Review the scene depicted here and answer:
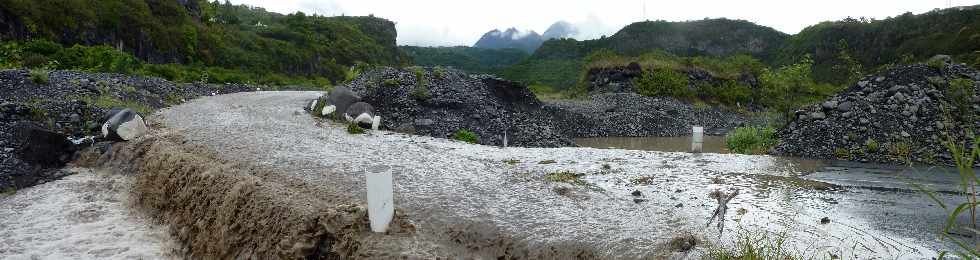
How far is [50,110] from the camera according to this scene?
13.4 m

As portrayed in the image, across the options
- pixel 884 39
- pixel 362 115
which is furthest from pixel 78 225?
pixel 884 39

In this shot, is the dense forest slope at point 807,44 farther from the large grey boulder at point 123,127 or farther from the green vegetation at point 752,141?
the large grey boulder at point 123,127

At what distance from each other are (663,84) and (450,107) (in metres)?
18.9

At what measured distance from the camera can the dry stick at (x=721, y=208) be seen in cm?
642

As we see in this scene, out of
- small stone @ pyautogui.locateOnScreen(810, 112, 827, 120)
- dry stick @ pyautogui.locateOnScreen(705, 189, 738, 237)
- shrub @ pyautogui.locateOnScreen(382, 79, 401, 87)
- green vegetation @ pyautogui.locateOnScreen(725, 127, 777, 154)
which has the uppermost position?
shrub @ pyautogui.locateOnScreen(382, 79, 401, 87)

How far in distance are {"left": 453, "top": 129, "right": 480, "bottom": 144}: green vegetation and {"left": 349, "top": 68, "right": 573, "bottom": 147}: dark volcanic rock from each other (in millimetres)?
221

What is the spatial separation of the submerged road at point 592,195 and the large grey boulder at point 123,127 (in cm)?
102

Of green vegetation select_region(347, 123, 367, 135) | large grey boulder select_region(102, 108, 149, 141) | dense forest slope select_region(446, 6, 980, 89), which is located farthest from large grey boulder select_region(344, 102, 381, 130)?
dense forest slope select_region(446, 6, 980, 89)

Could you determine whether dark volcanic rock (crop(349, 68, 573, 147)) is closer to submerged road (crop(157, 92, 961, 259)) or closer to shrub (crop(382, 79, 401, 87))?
shrub (crop(382, 79, 401, 87))

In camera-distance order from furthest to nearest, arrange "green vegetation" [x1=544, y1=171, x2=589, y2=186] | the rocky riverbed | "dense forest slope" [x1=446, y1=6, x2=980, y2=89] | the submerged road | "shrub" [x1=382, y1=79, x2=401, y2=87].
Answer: "dense forest slope" [x1=446, y1=6, x2=980, y2=89] → "shrub" [x1=382, y1=79, x2=401, y2=87] → the rocky riverbed → "green vegetation" [x1=544, y1=171, x2=589, y2=186] → the submerged road

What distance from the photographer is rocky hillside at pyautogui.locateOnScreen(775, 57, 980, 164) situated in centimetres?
1202

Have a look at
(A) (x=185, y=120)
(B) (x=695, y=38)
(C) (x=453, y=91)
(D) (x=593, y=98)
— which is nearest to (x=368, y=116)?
(C) (x=453, y=91)

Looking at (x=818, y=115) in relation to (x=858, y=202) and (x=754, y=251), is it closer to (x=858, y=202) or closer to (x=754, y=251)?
(x=858, y=202)

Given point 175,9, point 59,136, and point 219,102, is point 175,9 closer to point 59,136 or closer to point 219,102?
point 219,102
